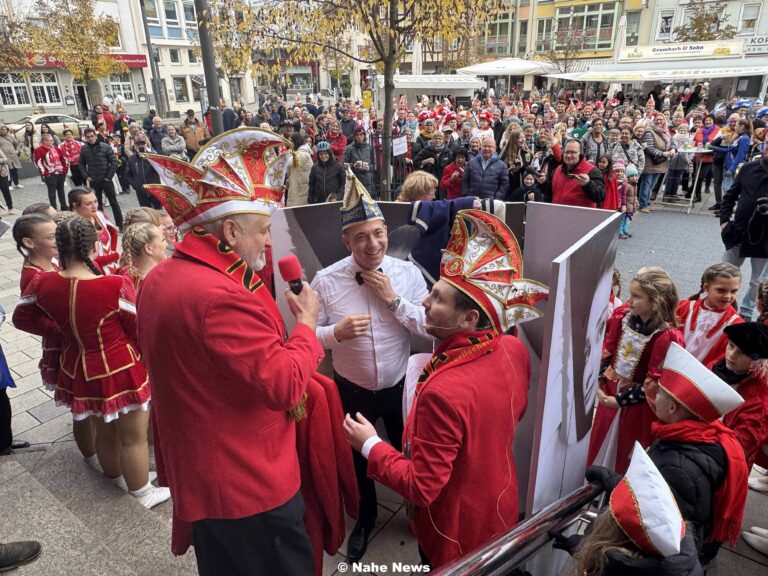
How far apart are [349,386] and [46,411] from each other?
2.93 meters

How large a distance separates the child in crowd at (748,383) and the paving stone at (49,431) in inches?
174

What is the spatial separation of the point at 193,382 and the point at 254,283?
38 centimetres

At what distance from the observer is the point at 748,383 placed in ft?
8.13

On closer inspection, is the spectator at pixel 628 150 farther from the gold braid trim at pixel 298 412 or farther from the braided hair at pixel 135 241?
the gold braid trim at pixel 298 412

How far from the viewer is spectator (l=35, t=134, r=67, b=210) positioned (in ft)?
33.1

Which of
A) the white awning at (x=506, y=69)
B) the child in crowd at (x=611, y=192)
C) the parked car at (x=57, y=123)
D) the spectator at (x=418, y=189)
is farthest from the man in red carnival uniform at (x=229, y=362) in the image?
the white awning at (x=506, y=69)

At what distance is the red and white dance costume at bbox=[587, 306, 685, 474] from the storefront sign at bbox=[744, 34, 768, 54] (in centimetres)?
3876

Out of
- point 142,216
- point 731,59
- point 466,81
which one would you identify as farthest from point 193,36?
point 142,216

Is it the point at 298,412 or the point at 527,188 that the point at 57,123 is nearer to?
the point at 527,188

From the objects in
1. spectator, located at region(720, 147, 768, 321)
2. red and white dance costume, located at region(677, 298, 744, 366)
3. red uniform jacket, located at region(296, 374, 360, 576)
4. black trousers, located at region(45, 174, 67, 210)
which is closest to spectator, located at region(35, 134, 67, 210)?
black trousers, located at region(45, 174, 67, 210)

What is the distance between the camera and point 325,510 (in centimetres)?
215

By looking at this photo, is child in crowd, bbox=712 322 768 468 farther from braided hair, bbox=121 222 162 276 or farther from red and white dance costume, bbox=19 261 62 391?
red and white dance costume, bbox=19 261 62 391

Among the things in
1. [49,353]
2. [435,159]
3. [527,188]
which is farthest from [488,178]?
[49,353]

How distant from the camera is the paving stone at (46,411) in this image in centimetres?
397
